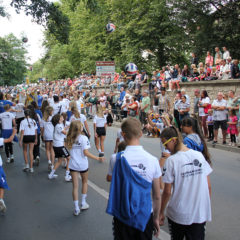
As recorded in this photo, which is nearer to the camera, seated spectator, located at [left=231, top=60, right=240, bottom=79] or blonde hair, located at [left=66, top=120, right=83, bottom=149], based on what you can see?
blonde hair, located at [left=66, top=120, right=83, bottom=149]

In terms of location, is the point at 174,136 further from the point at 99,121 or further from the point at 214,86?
the point at 214,86

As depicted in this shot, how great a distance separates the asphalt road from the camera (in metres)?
4.60

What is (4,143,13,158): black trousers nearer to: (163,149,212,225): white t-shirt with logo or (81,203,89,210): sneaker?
(81,203,89,210): sneaker

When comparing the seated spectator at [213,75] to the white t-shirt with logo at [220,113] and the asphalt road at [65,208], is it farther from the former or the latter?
the asphalt road at [65,208]

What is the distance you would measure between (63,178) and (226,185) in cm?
373

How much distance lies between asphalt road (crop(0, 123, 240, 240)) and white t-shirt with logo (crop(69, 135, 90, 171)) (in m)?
0.78

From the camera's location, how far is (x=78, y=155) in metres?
5.42

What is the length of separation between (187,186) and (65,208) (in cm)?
322

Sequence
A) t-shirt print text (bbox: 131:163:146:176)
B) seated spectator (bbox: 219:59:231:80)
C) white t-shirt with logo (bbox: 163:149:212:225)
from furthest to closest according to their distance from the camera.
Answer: seated spectator (bbox: 219:59:231:80) < white t-shirt with logo (bbox: 163:149:212:225) < t-shirt print text (bbox: 131:163:146:176)

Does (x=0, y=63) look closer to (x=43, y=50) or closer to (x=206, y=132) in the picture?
(x=206, y=132)

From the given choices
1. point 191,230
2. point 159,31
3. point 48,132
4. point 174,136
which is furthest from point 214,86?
point 191,230

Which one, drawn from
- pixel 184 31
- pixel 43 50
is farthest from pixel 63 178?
pixel 43 50

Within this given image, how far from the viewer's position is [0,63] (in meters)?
24.5

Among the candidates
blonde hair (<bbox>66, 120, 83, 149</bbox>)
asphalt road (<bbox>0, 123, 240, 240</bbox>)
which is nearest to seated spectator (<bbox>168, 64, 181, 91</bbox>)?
asphalt road (<bbox>0, 123, 240, 240</bbox>)
